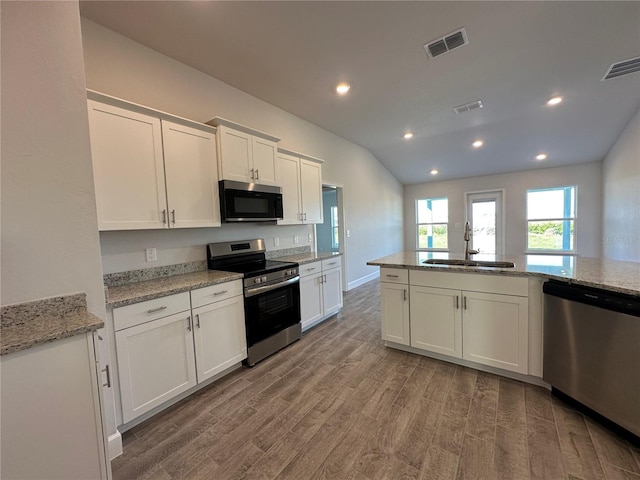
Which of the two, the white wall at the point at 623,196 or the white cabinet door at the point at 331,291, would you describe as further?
the white wall at the point at 623,196

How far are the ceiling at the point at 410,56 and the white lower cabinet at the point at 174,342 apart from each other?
7.11 ft

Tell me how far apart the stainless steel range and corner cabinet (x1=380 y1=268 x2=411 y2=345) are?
979mm

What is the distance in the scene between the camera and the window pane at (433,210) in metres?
Result: 7.55

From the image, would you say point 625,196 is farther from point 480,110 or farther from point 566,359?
point 566,359

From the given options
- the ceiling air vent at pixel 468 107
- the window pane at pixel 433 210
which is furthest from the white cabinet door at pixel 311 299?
the window pane at pixel 433 210

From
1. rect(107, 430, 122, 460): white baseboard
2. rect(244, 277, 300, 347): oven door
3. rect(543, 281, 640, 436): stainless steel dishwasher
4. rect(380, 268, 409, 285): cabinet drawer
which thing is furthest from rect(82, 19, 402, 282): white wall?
rect(543, 281, 640, 436): stainless steel dishwasher

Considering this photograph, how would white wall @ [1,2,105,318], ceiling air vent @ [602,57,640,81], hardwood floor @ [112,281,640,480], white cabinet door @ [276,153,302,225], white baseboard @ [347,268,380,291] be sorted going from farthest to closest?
white baseboard @ [347,268,380,291]
white cabinet door @ [276,153,302,225]
ceiling air vent @ [602,57,640,81]
hardwood floor @ [112,281,640,480]
white wall @ [1,2,105,318]

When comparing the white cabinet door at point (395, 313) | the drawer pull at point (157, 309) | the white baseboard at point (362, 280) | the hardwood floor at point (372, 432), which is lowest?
the hardwood floor at point (372, 432)

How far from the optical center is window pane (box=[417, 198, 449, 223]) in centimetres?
755

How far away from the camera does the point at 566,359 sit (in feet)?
6.17

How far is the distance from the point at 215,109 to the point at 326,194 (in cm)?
372

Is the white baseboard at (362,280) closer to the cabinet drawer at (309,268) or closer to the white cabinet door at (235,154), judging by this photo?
the cabinet drawer at (309,268)

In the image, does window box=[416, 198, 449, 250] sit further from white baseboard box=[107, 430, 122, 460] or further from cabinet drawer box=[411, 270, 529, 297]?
white baseboard box=[107, 430, 122, 460]

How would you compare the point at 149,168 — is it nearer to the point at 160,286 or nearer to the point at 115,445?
the point at 160,286
